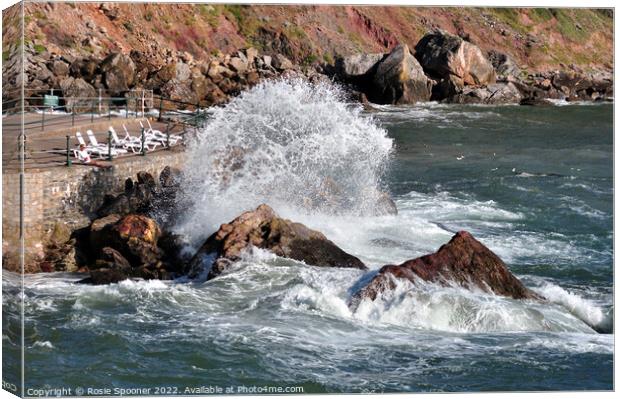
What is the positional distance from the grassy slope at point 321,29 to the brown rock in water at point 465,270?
2.72 m

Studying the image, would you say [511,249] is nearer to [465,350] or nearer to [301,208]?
[301,208]

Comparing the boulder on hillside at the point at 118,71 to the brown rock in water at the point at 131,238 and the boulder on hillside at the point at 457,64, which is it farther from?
the brown rock in water at the point at 131,238

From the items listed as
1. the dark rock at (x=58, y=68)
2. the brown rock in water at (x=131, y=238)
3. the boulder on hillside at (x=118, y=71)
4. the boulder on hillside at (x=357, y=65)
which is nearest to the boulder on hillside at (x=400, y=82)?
the boulder on hillside at (x=357, y=65)

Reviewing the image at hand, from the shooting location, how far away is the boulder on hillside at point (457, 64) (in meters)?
26.8

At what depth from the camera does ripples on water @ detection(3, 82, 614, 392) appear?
38.3 feet

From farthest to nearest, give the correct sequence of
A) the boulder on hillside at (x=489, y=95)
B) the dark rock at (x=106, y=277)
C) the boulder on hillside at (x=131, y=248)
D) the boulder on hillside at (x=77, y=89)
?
1. the boulder on hillside at (x=489, y=95)
2. the boulder on hillside at (x=77, y=89)
3. the boulder on hillside at (x=131, y=248)
4. the dark rock at (x=106, y=277)

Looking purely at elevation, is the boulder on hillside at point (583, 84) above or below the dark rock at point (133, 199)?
above

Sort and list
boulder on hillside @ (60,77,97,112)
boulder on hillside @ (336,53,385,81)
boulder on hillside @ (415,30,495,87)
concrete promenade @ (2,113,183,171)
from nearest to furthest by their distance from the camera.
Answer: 1. concrete promenade @ (2,113,183,171)
2. boulder on hillside @ (336,53,385,81)
3. boulder on hillside @ (415,30,495,87)
4. boulder on hillside @ (60,77,97,112)

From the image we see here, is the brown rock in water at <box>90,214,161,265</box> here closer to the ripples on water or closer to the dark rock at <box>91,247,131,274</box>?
the dark rock at <box>91,247,131,274</box>

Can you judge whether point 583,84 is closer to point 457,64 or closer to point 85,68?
point 457,64

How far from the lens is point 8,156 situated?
12.1 meters

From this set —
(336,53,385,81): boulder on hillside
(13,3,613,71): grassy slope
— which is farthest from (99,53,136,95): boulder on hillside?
(336,53,385,81): boulder on hillside

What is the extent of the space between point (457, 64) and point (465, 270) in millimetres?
18093

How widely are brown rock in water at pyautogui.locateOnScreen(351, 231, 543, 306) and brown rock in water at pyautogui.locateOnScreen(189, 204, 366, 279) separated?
1.34 m
